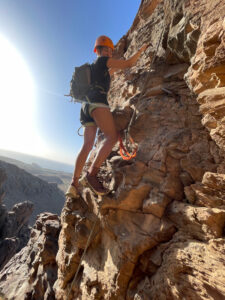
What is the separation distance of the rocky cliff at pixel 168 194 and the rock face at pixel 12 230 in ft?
67.8

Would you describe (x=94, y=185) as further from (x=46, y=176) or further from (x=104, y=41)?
(x=46, y=176)

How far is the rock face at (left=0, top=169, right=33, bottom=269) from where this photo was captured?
19.4 meters

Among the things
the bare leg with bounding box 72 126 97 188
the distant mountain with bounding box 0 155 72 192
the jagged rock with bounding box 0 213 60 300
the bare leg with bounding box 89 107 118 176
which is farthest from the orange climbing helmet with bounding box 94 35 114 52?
the distant mountain with bounding box 0 155 72 192

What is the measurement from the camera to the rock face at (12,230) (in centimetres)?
1944

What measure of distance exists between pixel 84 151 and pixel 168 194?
203cm

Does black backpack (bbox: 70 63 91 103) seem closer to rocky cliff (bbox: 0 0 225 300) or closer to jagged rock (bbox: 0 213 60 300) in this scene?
rocky cliff (bbox: 0 0 225 300)

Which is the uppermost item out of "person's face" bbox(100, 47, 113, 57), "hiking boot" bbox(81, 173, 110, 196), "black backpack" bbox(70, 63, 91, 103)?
"person's face" bbox(100, 47, 113, 57)

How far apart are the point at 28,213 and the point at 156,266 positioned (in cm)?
3939

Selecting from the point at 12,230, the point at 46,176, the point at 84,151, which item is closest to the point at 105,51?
the point at 84,151

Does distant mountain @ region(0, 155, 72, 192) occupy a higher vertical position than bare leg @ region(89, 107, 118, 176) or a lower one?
lower

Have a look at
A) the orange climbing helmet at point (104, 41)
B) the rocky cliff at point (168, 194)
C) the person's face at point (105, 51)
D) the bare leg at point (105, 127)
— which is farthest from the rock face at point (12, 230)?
the orange climbing helmet at point (104, 41)

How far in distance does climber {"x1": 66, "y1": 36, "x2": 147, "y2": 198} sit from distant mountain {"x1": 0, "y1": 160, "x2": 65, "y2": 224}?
69793 mm

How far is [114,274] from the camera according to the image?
275 cm

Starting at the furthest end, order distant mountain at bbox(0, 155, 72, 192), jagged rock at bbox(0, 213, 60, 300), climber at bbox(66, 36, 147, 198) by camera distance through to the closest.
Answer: distant mountain at bbox(0, 155, 72, 192) < jagged rock at bbox(0, 213, 60, 300) < climber at bbox(66, 36, 147, 198)
